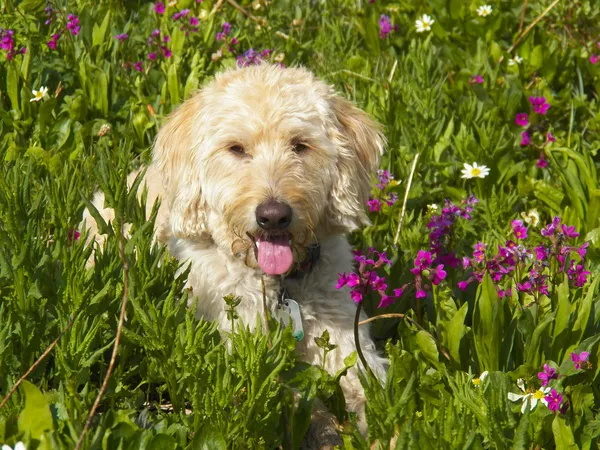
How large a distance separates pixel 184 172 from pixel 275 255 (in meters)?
0.65

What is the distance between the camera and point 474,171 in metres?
5.21

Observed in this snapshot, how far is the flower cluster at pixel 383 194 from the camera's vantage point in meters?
4.73

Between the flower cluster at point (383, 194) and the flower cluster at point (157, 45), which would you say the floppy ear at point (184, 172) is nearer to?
the flower cluster at point (383, 194)

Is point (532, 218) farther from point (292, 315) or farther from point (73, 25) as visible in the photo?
point (73, 25)

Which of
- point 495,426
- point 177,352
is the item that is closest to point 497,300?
point 495,426

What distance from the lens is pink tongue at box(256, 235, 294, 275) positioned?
3.54 meters

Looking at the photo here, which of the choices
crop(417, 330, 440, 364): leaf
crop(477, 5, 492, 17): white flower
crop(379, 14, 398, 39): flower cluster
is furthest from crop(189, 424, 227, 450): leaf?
crop(477, 5, 492, 17): white flower

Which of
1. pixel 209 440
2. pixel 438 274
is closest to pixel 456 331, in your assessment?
pixel 438 274

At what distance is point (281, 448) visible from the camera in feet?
10.3

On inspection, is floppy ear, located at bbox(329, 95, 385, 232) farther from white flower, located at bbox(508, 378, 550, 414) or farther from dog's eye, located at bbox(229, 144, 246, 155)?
white flower, located at bbox(508, 378, 550, 414)

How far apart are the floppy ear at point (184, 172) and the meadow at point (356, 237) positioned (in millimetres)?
248

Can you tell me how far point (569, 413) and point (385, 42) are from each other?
4.23 m

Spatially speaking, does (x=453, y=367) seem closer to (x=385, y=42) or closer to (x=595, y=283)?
(x=595, y=283)

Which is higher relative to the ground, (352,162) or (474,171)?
(352,162)
